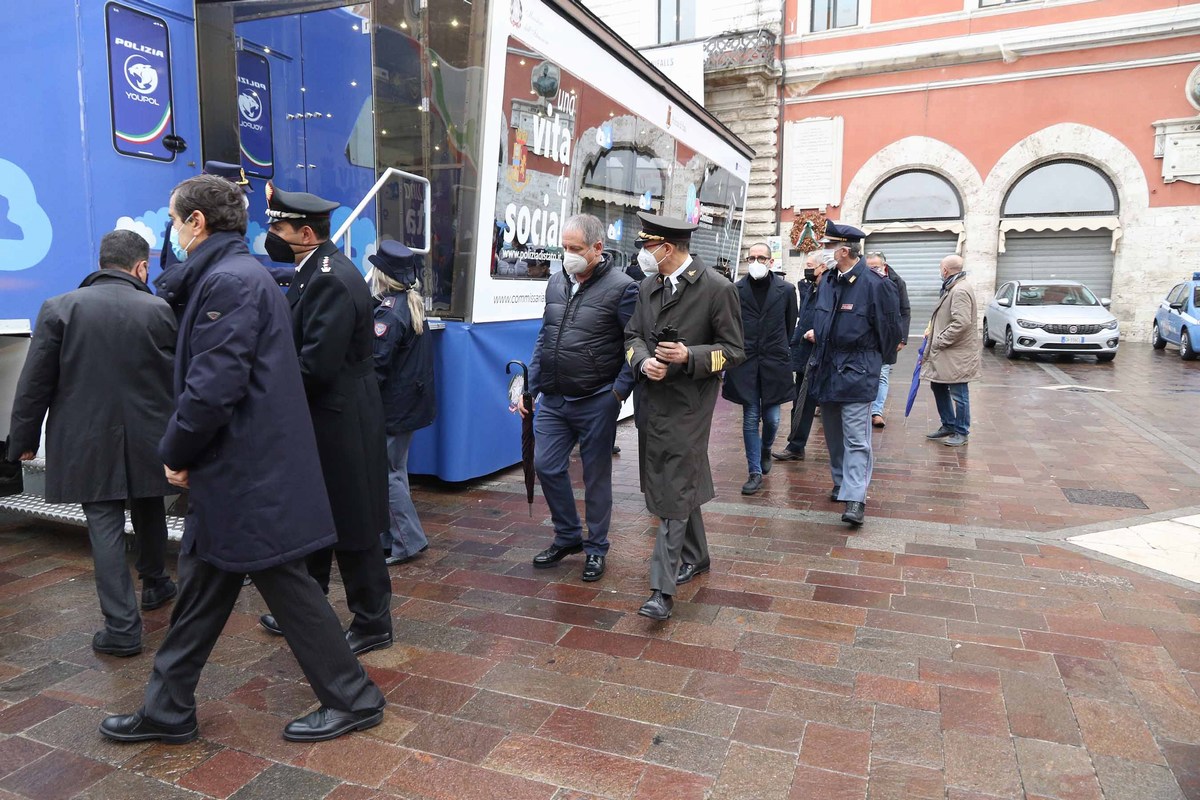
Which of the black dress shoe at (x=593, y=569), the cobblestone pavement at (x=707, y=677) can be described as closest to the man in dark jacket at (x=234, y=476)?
the cobblestone pavement at (x=707, y=677)

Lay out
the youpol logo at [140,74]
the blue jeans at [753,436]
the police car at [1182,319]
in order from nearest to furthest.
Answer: the youpol logo at [140,74] < the blue jeans at [753,436] < the police car at [1182,319]

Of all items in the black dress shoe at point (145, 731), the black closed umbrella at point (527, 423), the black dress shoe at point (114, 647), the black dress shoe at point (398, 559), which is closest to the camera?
the black dress shoe at point (145, 731)

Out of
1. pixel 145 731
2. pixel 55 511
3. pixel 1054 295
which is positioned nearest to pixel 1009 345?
pixel 1054 295

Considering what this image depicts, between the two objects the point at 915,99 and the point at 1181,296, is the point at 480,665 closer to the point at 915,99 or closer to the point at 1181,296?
the point at 1181,296

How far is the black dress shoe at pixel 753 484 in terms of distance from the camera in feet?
19.5

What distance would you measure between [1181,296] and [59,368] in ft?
58.5

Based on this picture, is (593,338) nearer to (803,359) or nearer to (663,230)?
(663,230)

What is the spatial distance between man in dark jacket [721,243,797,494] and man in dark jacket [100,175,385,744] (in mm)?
3966

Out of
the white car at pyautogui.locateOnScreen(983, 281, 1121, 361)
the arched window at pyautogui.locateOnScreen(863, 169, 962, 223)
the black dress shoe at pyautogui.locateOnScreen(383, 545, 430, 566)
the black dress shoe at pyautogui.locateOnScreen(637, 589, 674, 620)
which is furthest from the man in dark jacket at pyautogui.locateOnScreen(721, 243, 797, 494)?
the arched window at pyautogui.locateOnScreen(863, 169, 962, 223)

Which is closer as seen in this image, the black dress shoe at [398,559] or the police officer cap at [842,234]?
the black dress shoe at [398,559]

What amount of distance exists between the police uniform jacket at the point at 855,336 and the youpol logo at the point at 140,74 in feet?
14.5

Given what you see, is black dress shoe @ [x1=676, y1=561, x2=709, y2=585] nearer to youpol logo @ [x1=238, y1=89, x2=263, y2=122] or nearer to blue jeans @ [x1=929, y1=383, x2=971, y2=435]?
youpol logo @ [x1=238, y1=89, x2=263, y2=122]

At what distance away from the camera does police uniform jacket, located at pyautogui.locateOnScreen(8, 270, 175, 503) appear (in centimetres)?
332

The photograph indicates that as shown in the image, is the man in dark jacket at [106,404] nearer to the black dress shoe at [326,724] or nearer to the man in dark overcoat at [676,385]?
the black dress shoe at [326,724]
